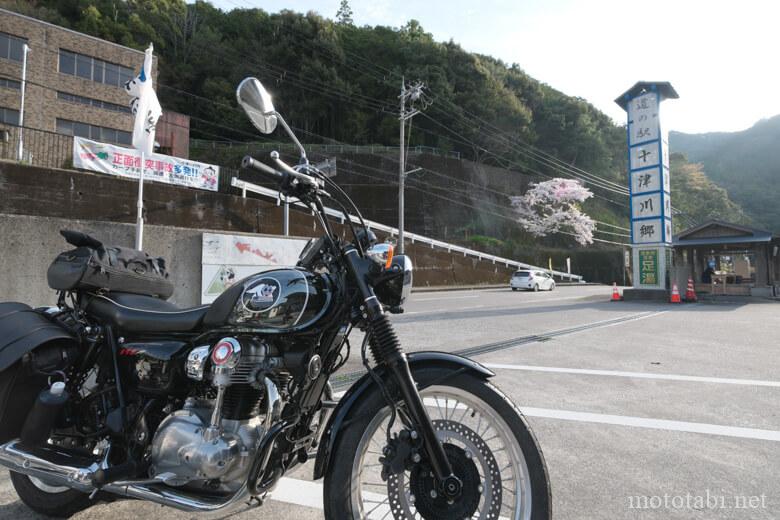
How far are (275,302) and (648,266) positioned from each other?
18.8m

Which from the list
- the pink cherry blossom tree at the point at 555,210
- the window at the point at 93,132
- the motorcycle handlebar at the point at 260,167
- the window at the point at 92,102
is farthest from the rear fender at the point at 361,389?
the pink cherry blossom tree at the point at 555,210

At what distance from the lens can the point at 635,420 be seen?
3.53 m

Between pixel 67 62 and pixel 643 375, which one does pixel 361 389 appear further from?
pixel 67 62

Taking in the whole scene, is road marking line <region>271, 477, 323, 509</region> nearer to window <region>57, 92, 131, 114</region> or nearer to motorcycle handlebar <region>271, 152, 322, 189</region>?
motorcycle handlebar <region>271, 152, 322, 189</region>

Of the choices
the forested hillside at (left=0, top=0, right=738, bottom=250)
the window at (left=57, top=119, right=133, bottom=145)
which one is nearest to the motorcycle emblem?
the window at (left=57, top=119, right=133, bottom=145)

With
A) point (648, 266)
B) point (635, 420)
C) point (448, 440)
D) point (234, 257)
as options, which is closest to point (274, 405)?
point (448, 440)

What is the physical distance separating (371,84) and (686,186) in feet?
150

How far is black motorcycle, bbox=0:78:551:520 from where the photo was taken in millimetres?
1640

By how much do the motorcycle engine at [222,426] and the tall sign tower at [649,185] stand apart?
18.6 metres

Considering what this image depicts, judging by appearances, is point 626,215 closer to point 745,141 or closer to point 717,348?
point 717,348

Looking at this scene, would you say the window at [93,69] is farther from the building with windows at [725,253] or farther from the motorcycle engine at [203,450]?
the building with windows at [725,253]

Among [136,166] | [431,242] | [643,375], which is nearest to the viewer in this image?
[643,375]

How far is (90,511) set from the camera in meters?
2.22

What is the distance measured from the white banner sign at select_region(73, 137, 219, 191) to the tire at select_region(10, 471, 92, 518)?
17168mm
